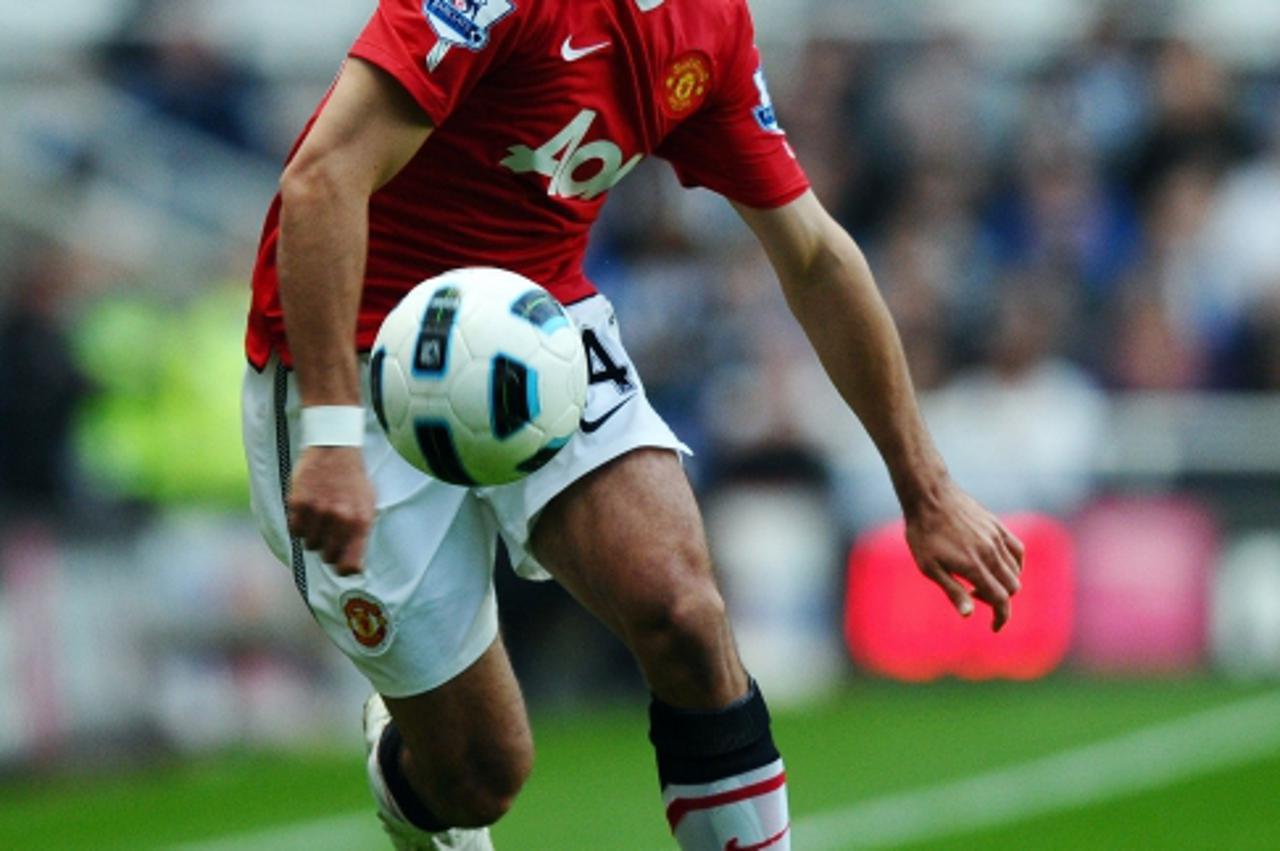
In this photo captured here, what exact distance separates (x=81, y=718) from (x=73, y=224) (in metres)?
3.28

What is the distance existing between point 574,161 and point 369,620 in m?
1.10

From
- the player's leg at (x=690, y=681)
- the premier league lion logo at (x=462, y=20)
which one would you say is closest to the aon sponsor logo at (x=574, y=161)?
the premier league lion logo at (x=462, y=20)

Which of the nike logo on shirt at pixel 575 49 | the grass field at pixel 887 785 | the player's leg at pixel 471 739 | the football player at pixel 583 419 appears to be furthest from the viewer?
the grass field at pixel 887 785

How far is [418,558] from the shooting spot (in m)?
5.51

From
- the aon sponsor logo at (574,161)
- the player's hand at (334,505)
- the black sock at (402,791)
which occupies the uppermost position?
the aon sponsor logo at (574,161)

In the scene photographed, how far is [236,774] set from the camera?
10453mm

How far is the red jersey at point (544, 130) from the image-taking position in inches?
193

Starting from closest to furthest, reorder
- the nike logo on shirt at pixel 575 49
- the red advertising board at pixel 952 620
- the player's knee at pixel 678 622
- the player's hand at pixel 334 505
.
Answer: the player's hand at pixel 334 505 → the player's knee at pixel 678 622 → the nike logo on shirt at pixel 575 49 → the red advertising board at pixel 952 620

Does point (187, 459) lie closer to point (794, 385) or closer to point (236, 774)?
point (236, 774)

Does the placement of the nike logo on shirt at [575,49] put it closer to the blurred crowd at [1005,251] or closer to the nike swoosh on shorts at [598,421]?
the nike swoosh on shorts at [598,421]

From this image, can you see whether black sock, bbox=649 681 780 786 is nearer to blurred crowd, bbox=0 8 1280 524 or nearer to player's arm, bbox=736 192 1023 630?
player's arm, bbox=736 192 1023 630

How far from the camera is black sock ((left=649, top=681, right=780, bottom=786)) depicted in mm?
4949

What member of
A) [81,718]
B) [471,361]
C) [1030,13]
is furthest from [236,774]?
[1030,13]

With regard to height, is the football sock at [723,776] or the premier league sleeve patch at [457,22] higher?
the premier league sleeve patch at [457,22]
